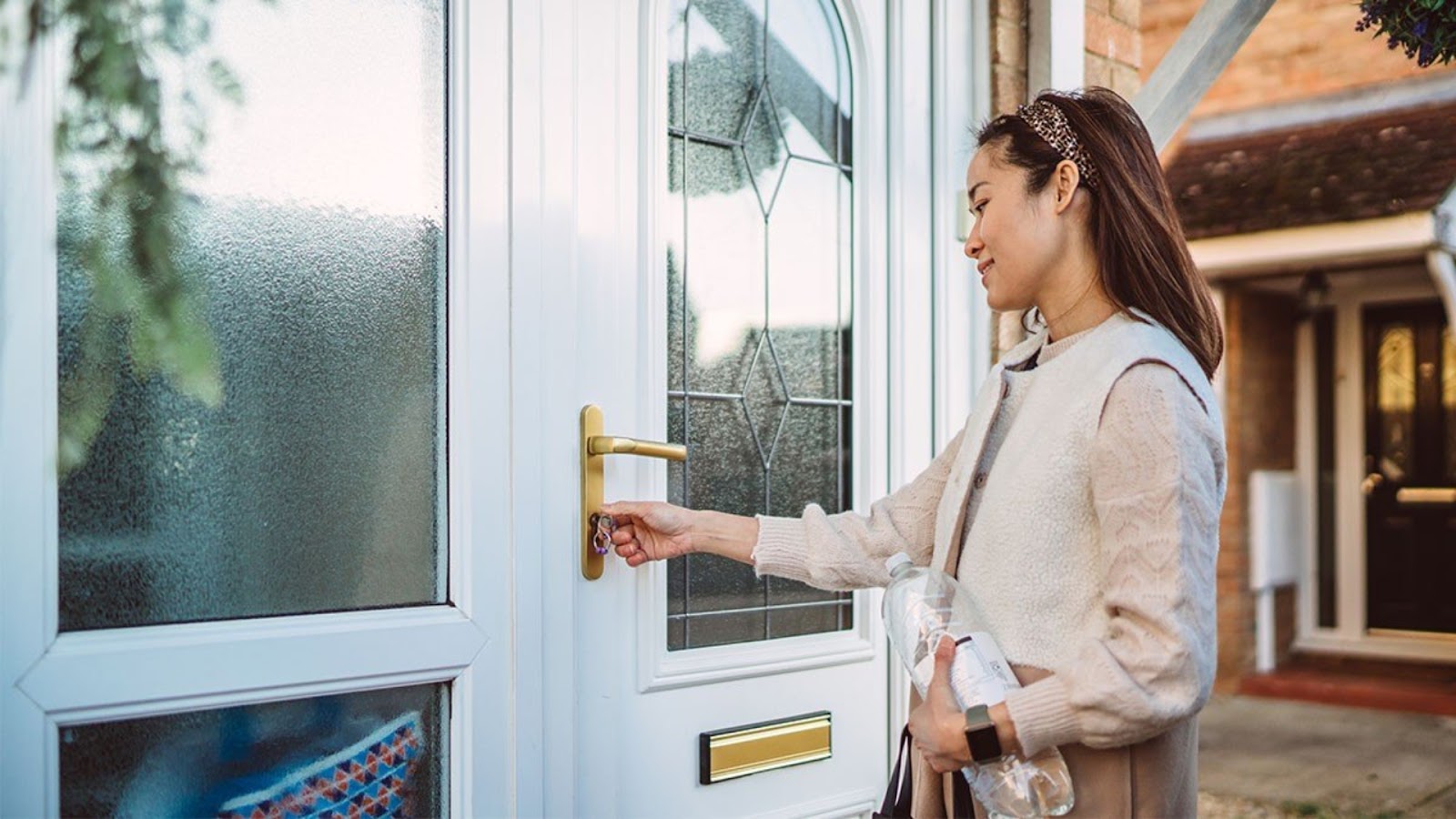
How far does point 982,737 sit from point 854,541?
60 centimetres

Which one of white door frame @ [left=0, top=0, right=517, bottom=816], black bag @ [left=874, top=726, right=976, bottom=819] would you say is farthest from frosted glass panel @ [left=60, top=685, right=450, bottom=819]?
black bag @ [left=874, top=726, right=976, bottom=819]

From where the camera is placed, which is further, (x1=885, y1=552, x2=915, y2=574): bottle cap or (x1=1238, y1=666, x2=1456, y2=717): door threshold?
(x1=1238, y1=666, x2=1456, y2=717): door threshold

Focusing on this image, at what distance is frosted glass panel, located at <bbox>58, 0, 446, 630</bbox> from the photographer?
1.92m

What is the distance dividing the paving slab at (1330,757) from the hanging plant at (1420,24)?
3976 millimetres

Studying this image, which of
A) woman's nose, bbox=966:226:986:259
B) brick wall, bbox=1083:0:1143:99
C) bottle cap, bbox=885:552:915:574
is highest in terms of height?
brick wall, bbox=1083:0:1143:99

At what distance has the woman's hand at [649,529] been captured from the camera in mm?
2354

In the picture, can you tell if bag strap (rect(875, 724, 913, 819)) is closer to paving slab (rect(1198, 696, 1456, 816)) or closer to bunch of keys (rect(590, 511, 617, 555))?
bunch of keys (rect(590, 511, 617, 555))

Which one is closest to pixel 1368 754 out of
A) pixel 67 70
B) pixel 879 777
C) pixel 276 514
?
pixel 879 777

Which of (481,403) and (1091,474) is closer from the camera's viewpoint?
(1091,474)

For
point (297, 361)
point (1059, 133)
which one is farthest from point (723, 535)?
point (1059, 133)

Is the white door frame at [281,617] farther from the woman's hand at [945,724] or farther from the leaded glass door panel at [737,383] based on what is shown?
the woman's hand at [945,724]

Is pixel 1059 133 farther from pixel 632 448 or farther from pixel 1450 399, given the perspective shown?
pixel 1450 399

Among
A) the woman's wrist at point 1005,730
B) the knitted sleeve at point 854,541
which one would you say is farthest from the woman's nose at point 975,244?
the woman's wrist at point 1005,730

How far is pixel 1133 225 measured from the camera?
6.32ft
